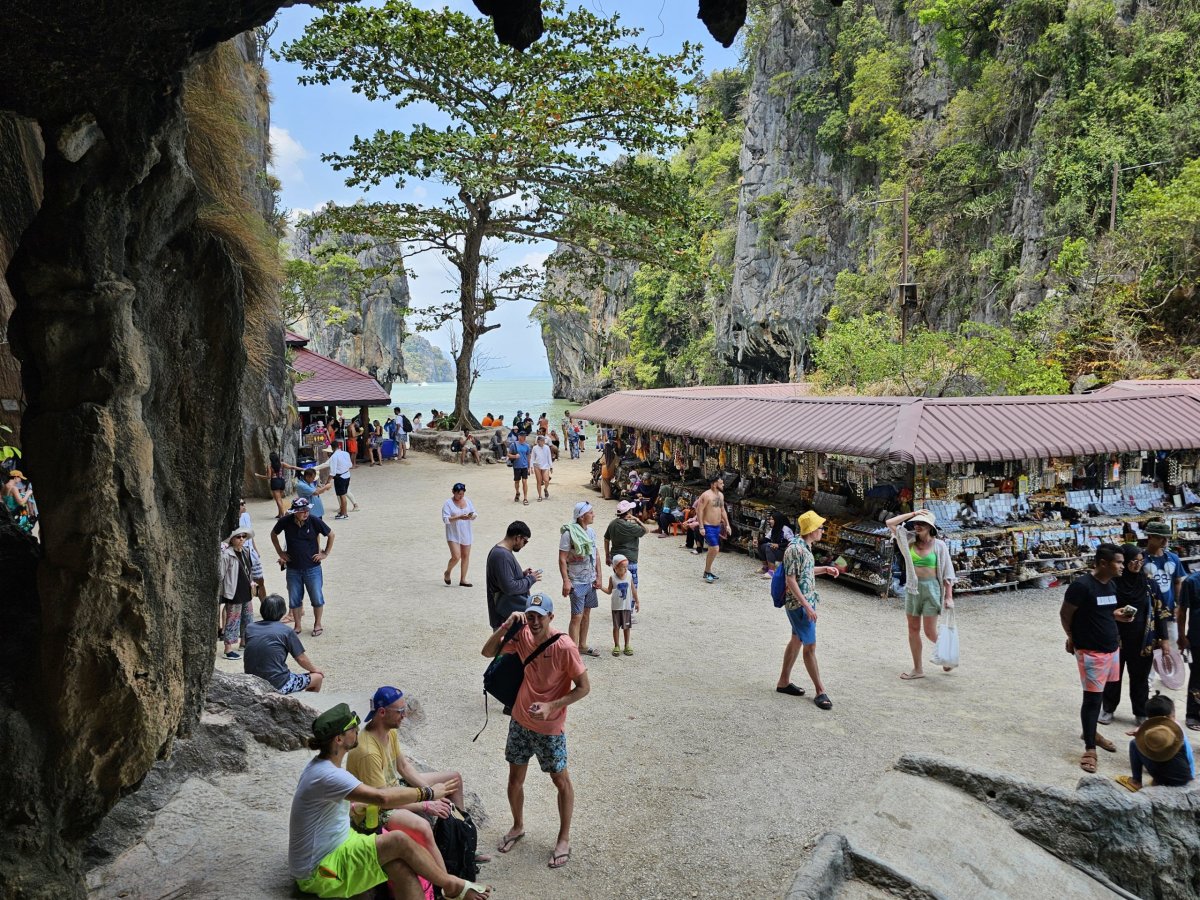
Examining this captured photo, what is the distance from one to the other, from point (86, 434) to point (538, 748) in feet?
10.0

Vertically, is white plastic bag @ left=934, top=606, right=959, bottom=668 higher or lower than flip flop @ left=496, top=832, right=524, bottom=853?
higher

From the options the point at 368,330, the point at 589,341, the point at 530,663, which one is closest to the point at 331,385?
the point at 530,663

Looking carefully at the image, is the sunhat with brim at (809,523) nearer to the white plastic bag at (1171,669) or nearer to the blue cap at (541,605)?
the white plastic bag at (1171,669)

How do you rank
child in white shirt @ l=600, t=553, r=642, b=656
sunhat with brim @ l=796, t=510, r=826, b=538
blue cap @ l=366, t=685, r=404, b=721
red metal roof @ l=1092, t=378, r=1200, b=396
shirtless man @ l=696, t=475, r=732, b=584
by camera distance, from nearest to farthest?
blue cap @ l=366, t=685, r=404, b=721 → sunhat with brim @ l=796, t=510, r=826, b=538 → child in white shirt @ l=600, t=553, r=642, b=656 → shirtless man @ l=696, t=475, r=732, b=584 → red metal roof @ l=1092, t=378, r=1200, b=396

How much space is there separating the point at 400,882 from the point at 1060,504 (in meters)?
12.4

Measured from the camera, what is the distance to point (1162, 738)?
5457mm

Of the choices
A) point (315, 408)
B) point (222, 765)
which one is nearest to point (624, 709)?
point (222, 765)

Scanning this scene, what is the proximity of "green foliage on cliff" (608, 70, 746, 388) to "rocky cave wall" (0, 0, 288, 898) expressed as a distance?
41.4m

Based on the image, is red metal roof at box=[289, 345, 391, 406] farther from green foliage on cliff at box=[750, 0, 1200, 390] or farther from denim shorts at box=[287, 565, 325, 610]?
denim shorts at box=[287, 565, 325, 610]

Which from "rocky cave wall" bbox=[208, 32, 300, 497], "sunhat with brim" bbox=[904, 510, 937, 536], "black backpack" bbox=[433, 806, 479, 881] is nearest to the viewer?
"black backpack" bbox=[433, 806, 479, 881]

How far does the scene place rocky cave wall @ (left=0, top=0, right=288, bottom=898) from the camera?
313 cm

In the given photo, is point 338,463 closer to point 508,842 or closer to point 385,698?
point 508,842

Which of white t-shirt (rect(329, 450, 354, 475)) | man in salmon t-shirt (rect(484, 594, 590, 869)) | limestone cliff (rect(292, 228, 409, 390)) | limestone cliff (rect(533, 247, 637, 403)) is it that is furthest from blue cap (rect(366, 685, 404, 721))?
limestone cliff (rect(292, 228, 409, 390))

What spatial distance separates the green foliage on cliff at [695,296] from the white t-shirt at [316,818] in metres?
41.5
